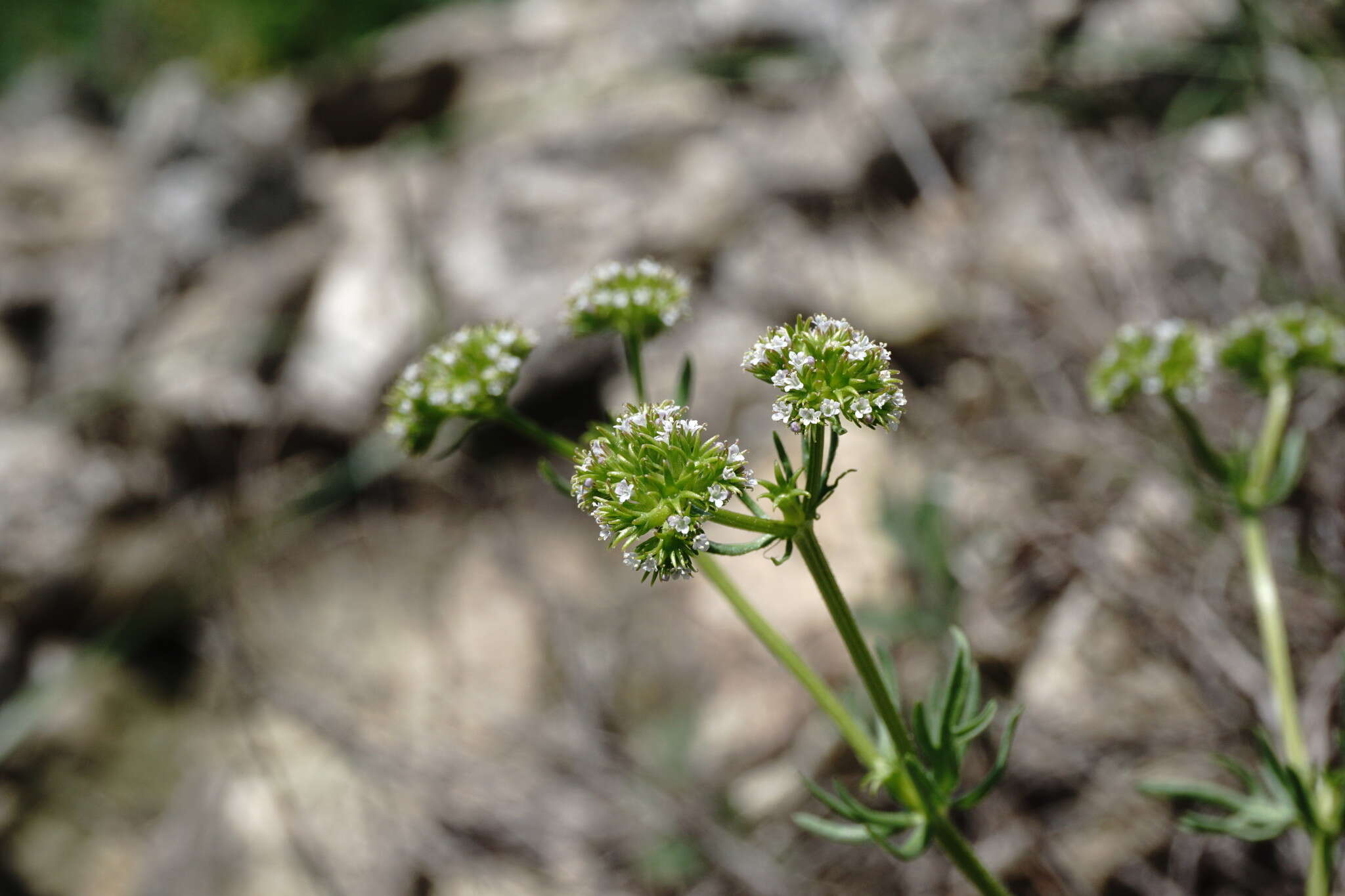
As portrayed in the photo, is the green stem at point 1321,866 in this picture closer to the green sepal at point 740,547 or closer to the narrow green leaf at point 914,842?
the narrow green leaf at point 914,842

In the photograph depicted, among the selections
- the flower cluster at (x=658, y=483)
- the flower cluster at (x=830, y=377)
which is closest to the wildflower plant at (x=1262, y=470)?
the flower cluster at (x=830, y=377)

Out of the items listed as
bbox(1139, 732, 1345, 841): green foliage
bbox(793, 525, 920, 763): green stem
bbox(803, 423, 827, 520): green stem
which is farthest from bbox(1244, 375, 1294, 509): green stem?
bbox(803, 423, 827, 520): green stem

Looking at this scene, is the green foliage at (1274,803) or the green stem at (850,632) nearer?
the green stem at (850,632)

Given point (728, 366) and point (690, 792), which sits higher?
point (728, 366)

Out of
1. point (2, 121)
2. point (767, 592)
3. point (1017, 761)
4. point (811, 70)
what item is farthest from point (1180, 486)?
point (2, 121)

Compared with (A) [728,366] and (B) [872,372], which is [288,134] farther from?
(B) [872,372]

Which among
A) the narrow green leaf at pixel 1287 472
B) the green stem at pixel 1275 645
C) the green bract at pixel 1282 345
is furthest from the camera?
the green bract at pixel 1282 345
